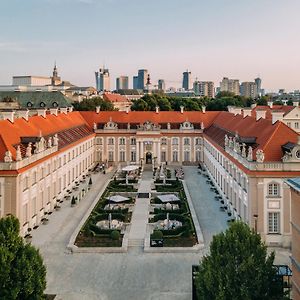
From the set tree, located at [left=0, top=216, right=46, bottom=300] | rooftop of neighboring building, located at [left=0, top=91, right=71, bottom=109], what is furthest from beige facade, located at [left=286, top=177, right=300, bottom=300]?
rooftop of neighboring building, located at [left=0, top=91, right=71, bottom=109]

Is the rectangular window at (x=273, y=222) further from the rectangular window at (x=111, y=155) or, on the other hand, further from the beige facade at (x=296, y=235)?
the rectangular window at (x=111, y=155)

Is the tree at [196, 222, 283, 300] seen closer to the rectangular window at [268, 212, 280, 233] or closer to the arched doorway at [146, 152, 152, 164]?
the rectangular window at [268, 212, 280, 233]

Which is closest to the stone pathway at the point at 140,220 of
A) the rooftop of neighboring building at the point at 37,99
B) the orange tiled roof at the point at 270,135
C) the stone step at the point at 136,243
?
the stone step at the point at 136,243

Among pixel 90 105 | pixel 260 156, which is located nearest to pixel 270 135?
pixel 260 156

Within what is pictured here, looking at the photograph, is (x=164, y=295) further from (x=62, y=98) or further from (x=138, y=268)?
(x=62, y=98)

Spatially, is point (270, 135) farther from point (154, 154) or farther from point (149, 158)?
point (149, 158)

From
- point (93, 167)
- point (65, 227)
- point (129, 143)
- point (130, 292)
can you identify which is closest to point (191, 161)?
point (129, 143)
